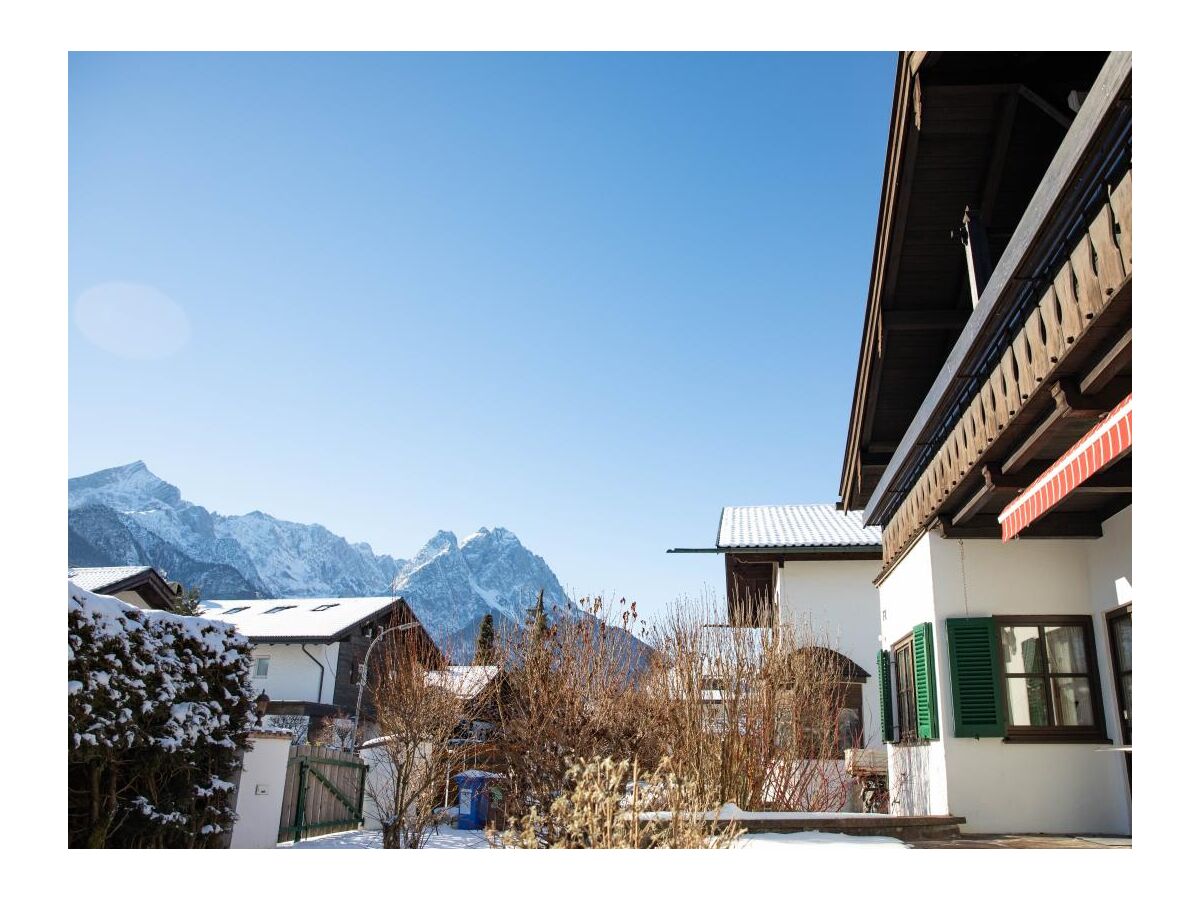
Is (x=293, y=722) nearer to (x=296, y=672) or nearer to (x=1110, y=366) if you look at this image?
(x=296, y=672)

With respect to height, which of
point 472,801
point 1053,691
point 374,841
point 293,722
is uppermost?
point 1053,691

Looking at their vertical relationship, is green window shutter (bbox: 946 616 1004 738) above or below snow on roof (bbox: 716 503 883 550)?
below

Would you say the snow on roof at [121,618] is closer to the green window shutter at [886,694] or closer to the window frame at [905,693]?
the window frame at [905,693]

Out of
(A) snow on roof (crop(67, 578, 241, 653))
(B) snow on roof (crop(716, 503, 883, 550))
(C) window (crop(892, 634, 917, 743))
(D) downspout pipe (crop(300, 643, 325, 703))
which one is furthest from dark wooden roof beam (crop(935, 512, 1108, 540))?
(D) downspout pipe (crop(300, 643, 325, 703))

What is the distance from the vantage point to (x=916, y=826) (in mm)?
7391

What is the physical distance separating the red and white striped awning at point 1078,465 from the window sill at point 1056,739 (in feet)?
8.08

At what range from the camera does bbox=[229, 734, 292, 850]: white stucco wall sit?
9.59 meters

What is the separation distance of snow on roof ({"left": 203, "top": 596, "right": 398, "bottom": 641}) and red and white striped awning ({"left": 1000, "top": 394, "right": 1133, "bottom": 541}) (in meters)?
27.1

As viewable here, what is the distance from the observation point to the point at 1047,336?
5375mm

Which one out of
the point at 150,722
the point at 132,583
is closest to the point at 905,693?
the point at 150,722

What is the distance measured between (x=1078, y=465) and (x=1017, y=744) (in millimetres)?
3910

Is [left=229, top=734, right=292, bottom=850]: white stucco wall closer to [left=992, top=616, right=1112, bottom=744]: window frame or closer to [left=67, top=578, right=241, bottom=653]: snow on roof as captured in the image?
[left=67, top=578, right=241, bottom=653]: snow on roof

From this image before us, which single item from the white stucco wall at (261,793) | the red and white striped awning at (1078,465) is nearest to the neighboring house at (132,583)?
the white stucco wall at (261,793)
